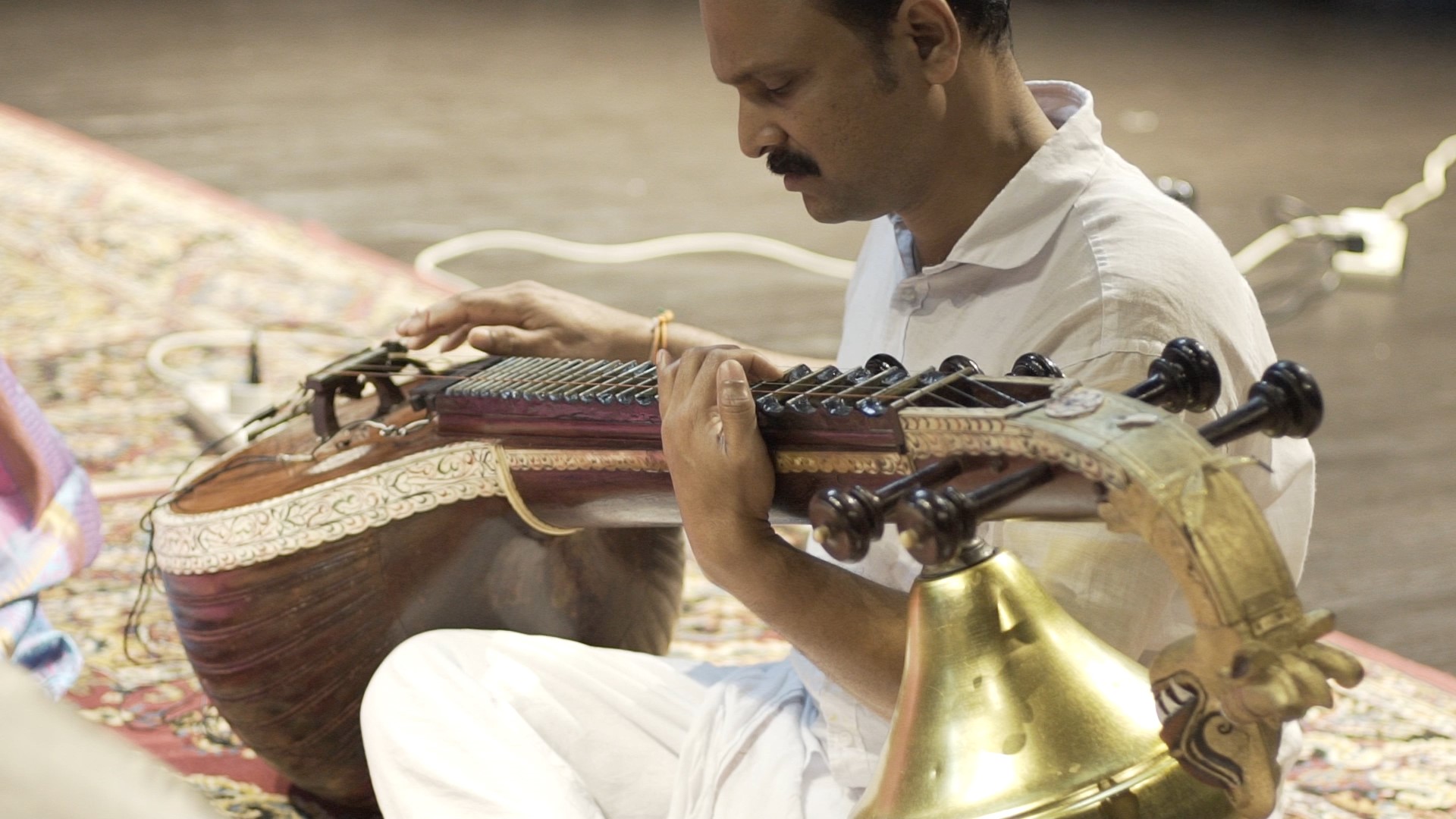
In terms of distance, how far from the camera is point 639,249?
184 inches

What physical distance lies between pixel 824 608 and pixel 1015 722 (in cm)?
40

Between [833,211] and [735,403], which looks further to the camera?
[833,211]

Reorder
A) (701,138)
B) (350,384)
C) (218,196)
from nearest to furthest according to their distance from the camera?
(350,384), (218,196), (701,138)

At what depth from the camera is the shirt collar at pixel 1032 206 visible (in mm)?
1409

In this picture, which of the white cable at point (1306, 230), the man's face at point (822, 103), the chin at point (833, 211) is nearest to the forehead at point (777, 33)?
the man's face at point (822, 103)

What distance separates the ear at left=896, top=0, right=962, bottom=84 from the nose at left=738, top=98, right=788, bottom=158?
0.14 metres

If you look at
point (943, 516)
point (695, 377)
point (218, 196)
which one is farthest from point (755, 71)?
point (218, 196)

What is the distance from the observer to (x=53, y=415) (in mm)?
3240

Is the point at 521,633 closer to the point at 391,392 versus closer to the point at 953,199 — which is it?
the point at 391,392

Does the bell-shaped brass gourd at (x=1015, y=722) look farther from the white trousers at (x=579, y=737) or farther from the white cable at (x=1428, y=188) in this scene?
the white cable at (x=1428, y=188)

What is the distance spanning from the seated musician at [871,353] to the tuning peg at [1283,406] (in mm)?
375

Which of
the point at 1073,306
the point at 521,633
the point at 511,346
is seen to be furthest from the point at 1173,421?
the point at 511,346

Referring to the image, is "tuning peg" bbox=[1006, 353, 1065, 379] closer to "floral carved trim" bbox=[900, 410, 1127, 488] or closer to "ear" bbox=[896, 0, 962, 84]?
"floral carved trim" bbox=[900, 410, 1127, 488]

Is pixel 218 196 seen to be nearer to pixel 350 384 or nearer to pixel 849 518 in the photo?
pixel 350 384
